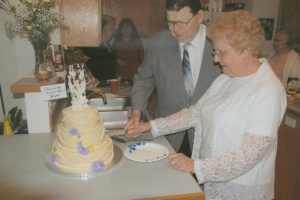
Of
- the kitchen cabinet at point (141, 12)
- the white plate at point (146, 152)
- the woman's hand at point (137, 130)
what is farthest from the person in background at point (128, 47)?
the white plate at point (146, 152)

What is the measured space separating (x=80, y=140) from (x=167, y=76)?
754 mm

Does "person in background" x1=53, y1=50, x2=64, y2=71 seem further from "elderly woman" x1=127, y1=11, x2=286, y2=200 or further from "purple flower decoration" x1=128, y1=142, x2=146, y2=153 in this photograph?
"elderly woman" x1=127, y1=11, x2=286, y2=200

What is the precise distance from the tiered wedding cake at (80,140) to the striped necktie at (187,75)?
668mm

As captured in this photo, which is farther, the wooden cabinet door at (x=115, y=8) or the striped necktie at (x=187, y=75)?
the wooden cabinet door at (x=115, y=8)

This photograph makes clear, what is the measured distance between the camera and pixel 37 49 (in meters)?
1.64

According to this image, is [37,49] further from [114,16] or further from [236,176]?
[114,16]

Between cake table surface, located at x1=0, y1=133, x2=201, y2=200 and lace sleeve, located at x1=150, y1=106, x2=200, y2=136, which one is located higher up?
lace sleeve, located at x1=150, y1=106, x2=200, y2=136

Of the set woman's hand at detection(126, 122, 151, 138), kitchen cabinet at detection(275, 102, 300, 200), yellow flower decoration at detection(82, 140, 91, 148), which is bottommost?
kitchen cabinet at detection(275, 102, 300, 200)

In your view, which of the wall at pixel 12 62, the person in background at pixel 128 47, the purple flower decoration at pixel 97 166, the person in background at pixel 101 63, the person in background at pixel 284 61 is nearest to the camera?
the purple flower decoration at pixel 97 166

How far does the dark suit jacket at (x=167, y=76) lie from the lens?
5.52 feet

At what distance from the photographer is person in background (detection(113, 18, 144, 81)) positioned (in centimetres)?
422

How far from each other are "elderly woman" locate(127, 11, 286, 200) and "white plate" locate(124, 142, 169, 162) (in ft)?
0.39

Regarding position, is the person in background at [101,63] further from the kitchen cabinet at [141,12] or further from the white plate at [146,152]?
the white plate at [146,152]

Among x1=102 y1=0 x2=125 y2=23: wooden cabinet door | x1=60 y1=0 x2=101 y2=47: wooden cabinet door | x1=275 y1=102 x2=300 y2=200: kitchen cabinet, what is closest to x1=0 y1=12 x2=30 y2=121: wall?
x1=60 y1=0 x2=101 y2=47: wooden cabinet door
